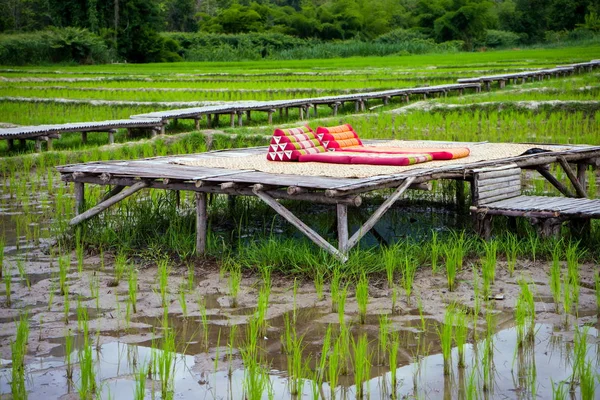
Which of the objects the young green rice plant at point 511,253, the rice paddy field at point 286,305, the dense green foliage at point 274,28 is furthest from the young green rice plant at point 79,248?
→ the dense green foliage at point 274,28

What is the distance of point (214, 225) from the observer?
29.0ft

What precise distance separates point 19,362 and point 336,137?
537 centimetres

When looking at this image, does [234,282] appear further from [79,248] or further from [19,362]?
[79,248]

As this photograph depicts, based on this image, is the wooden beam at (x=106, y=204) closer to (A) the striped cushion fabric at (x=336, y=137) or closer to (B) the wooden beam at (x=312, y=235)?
(B) the wooden beam at (x=312, y=235)

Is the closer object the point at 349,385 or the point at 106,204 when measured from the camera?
the point at 349,385

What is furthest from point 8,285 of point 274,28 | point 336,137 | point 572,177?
point 274,28

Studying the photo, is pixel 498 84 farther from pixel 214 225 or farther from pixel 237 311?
pixel 237 311

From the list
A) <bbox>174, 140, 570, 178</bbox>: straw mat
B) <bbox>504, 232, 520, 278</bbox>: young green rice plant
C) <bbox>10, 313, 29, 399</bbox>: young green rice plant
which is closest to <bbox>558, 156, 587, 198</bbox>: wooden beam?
<bbox>174, 140, 570, 178</bbox>: straw mat

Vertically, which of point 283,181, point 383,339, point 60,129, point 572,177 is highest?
point 283,181

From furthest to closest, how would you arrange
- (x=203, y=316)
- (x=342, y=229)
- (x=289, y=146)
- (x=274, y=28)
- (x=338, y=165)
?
→ (x=274, y=28)
(x=289, y=146)
(x=338, y=165)
(x=342, y=229)
(x=203, y=316)

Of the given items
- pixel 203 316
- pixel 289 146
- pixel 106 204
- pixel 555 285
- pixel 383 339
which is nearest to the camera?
pixel 383 339

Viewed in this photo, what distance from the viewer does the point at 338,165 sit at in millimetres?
8242

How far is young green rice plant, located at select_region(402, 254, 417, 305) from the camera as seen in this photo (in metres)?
6.05

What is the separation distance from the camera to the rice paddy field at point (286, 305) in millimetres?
4590
